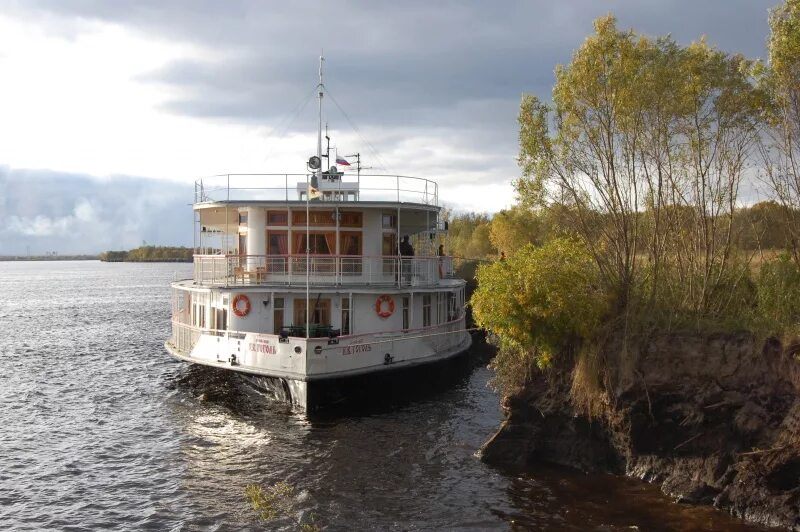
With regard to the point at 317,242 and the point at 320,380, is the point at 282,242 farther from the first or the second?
the point at 320,380

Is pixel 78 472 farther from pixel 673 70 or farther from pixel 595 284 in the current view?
pixel 673 70

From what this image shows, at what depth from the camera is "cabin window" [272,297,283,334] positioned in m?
24.4

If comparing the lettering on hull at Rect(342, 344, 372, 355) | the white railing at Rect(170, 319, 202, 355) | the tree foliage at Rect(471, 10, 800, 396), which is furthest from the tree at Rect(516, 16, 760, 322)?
the white railing at Rect(170, 319, 202, 355)

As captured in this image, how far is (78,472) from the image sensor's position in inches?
699

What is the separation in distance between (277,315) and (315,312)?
55.8 inches

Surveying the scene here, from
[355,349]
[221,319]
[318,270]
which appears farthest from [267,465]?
[318,270]

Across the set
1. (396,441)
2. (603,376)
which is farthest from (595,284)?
(396,441)

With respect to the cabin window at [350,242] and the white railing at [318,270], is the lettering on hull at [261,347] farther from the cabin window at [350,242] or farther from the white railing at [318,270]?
the cabin window at [350,242]

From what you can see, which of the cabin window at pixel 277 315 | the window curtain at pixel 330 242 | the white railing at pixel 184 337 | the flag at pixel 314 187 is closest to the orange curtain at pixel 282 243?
the window curtain at pixel 330 242

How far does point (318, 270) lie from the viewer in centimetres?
2530

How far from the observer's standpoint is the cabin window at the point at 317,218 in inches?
1027

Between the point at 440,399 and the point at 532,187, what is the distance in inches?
374

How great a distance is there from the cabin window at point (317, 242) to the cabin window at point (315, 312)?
95.2 inches

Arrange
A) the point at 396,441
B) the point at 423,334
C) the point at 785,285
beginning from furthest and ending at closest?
the point at 423,334 < the point at 396,441 < the point at 785,285
